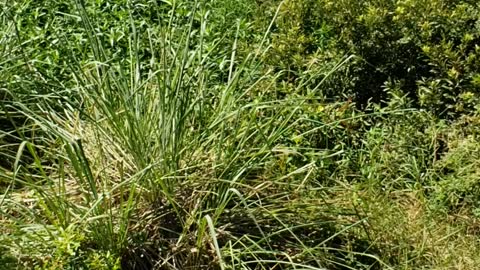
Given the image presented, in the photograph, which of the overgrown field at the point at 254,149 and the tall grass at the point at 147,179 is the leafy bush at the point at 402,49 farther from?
the tall grass at the point at 147,179

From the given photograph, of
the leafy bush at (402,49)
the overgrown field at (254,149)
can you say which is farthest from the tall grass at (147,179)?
the leafy bush at (402,49)

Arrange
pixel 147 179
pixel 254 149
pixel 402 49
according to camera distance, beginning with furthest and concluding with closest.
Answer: pixel 402 49 → pixel 254 149 → pixel 147 179

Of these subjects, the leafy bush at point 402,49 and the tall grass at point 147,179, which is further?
the leafy bush at point 402,49

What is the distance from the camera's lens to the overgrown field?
323 cm

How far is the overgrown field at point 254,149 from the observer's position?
3234 mm

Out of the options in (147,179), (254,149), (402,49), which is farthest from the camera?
(402,49)

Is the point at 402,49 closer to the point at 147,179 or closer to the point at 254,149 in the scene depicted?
the point at 254,149

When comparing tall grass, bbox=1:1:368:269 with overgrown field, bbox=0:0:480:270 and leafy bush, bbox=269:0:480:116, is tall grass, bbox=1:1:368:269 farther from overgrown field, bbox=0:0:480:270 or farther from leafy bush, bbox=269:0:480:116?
leafy bush, bbox=269:0:480:116

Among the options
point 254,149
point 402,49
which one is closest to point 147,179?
point 254,149

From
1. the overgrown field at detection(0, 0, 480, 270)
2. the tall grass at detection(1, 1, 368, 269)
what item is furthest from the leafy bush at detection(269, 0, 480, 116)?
the tall grass at detection(1, 1, 368, 269)

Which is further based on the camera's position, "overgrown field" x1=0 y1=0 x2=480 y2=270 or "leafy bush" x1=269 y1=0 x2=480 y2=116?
"leafy bush" x1=269 y1=0 x2=480 y2=116

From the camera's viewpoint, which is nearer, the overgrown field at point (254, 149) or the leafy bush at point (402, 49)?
the overgrown field at point (254, 149)

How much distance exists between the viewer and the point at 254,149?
11.6 feet

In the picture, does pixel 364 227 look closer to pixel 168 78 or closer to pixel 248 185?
pixel 248 185
